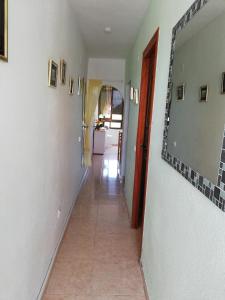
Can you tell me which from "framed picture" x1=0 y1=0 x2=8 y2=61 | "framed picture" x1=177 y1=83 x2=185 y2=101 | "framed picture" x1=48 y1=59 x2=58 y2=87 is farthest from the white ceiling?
"framed picture" x1=0 y1=0 x2=8 y2=61

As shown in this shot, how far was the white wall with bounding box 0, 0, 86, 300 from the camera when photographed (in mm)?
Result: 1192

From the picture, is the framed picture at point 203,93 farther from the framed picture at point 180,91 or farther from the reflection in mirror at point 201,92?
the framed picture at point 180,91

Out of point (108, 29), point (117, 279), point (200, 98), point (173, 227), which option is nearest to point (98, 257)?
point (117, 279)

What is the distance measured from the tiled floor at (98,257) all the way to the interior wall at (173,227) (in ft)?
0.84

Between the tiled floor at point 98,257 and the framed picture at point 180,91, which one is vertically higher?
the framed picture at point 180,91

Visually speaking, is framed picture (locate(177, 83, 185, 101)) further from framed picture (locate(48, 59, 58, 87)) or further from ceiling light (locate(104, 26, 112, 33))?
ceiling light (locate(104, 26, 112, 33))

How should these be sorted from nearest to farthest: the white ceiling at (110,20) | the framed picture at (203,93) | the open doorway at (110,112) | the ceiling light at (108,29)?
the framed picture at (203,93)
the white ceiling at (110,20)
the ceiling light at (108,29)
the open doorway at (110,112)

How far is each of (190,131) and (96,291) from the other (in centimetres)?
166

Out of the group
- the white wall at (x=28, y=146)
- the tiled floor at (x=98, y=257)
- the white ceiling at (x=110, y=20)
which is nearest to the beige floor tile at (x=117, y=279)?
Answer: the tiled floor at (x=98, y=257)

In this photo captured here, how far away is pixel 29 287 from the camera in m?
1.66

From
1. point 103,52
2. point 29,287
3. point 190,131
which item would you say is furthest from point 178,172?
point 103,52

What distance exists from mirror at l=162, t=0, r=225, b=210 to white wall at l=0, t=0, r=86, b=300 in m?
0.87

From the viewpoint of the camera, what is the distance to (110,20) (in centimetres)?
302

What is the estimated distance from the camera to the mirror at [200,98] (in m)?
0.88
